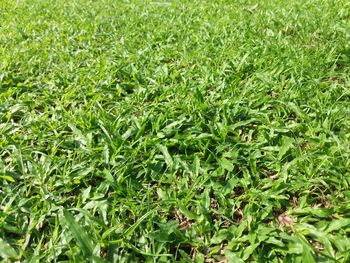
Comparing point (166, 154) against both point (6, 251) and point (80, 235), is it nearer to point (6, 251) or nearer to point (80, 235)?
point (80, 235)

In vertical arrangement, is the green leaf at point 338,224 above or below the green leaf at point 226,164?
below

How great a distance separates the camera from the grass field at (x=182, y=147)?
1.54 metres

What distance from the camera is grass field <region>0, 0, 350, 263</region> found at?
1538 millimetres

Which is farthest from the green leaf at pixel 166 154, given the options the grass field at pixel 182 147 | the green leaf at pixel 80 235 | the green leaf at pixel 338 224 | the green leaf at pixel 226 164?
the green leaf at pixel 338 224

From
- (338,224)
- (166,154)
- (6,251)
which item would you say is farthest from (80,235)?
(338,224)

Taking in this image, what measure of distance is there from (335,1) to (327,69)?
5.63 ft

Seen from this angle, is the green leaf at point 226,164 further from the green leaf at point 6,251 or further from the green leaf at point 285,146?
the green leaf at point 6,251

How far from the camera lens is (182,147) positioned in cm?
202

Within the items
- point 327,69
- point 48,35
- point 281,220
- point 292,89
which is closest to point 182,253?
point 281,220

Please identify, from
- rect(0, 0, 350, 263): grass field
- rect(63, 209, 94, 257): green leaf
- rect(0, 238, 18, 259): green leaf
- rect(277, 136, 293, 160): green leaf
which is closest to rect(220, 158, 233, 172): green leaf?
rect(0, 0, 350, 263): grass field

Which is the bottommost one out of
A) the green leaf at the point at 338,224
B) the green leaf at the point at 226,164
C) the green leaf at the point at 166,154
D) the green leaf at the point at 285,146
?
the green leaf at the point at 338,224

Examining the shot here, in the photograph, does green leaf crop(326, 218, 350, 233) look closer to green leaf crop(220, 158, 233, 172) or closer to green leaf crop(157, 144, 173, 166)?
green leaf crop(220, 158, 233, 172)

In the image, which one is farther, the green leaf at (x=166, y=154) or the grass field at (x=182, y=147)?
the green leaf at (x=166, y=154)

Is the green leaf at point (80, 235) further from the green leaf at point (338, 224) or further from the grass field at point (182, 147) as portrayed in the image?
the green leaf at point (338, 224)
